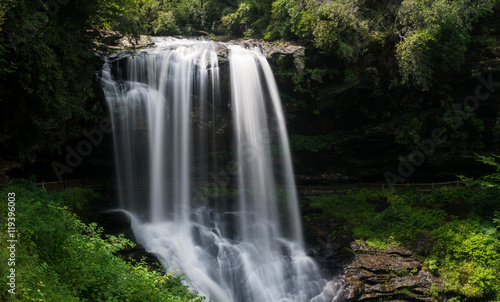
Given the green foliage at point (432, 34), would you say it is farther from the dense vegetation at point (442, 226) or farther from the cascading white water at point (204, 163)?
the cascading white water at point (204, 163)

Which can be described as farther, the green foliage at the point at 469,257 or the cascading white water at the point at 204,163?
the cascading white water at the point at 204,163

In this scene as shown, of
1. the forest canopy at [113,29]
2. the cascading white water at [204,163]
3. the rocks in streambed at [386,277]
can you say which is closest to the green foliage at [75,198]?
the cascading white water at [204,163]

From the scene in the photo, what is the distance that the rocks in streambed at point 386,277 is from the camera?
10570mm

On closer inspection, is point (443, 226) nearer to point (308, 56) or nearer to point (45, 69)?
point (308, 56)

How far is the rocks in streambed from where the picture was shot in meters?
10.6

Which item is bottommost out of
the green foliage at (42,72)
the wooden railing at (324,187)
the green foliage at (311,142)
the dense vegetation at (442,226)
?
the dense vegetation at (442,226)

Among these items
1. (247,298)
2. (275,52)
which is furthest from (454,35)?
(247,298)

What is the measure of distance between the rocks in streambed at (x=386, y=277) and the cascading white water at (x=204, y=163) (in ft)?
3.41

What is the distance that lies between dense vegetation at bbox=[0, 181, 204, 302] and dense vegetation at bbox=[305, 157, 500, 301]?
8747 mm

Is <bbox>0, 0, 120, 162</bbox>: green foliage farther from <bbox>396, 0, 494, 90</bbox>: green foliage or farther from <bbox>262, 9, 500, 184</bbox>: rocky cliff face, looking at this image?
<bbox>396, 0, 494, 90</bbox>: green foliage

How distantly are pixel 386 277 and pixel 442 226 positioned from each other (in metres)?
3.31

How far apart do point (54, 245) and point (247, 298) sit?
6.07m

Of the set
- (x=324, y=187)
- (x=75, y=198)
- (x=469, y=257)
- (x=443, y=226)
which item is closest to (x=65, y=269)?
(x=75, y=198)

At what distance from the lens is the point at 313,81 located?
48.7 feet
